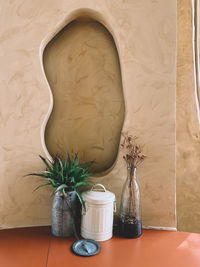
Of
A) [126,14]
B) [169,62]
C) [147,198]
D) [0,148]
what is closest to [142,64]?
[169,62]

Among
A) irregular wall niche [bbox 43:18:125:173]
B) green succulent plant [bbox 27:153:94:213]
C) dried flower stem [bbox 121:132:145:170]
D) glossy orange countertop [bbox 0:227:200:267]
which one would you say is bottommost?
glossy orange countertop [bbox 0:227:200:267]

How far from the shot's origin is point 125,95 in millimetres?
1131

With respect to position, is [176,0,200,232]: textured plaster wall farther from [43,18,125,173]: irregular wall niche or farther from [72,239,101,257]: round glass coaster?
[72,239,101,257]: round glass coaster

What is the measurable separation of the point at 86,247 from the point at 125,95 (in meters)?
0.73

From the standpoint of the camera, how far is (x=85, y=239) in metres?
0.99

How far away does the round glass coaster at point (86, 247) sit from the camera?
35.3 inches

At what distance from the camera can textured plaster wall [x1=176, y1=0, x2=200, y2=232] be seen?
54.5 inches

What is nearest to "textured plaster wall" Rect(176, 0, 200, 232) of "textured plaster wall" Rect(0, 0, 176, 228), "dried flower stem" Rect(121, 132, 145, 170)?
"textured plaster wall" Rect(0, 0, 176, 228)

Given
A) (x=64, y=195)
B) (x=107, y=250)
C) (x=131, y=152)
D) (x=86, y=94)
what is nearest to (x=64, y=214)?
(x=64, y=195)

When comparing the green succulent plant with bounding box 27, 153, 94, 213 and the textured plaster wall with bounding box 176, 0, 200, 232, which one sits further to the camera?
the textured plaster wall with bounding box 176, 0, 200, 232

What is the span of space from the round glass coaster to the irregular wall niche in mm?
370

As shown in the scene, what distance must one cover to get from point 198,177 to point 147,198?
1.63ft

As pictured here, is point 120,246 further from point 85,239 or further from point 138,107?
point 138,107

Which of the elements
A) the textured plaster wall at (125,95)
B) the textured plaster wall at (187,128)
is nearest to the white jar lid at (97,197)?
the textured plaster wall at (125,95)
